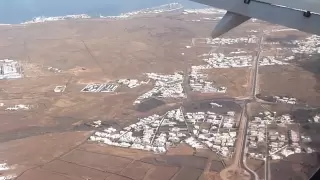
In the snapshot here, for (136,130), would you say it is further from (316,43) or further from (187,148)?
(316,43)

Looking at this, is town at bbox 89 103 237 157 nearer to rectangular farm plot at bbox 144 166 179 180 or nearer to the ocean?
rectangular farm plot at bbox 144 166 179 180

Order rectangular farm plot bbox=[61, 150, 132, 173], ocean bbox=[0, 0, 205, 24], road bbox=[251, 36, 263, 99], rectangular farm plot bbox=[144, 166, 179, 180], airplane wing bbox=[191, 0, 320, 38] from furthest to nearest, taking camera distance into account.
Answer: ocean bbox=[0, 0, 205, 24], road bbox=[251, 36, 263, 99], rectangular farm plot bbox=[61, 150, 132, 173], rectangular farm plot bbox=[144, 166, 179, 180], airplane wing bbox=[191, 0, 320, 38]

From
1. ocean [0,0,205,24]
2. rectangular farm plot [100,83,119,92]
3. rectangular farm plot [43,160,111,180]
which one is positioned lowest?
rectangular farm plot [43,160,111,180]

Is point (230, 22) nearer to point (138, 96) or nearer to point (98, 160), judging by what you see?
point (98, 160)

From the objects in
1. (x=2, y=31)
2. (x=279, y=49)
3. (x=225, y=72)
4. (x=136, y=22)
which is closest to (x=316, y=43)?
(x=279, y=49)

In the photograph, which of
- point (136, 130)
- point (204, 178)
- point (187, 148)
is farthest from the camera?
point (136, 130)

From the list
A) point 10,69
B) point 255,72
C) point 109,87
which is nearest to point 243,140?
point 255,72

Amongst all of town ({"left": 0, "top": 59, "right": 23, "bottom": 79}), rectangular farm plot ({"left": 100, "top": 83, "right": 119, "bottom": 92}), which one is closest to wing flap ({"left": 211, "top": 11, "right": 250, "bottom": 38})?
rectangular farm plot ({"left": 100, "top": 83, "right": 119, "bottom": 92})
